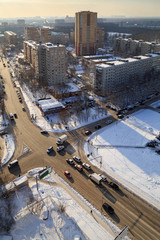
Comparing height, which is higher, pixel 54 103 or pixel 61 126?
pixel 54 103

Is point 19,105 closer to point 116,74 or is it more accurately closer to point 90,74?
point 116,74

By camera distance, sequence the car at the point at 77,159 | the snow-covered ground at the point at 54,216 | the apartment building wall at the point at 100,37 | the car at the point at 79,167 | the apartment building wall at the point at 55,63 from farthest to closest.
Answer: the apartment building wall at the point at 100,37 < the apartment building wall at the point at 55,63 < the car at the point at 77,159 < the car at the point at 79,167 < the snow-covered ground at the point at 54,216

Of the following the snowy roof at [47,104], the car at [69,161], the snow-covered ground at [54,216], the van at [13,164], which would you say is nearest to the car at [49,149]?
the car at [69,161]

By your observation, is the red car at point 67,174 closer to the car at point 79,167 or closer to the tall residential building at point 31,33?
the car at point 79,167

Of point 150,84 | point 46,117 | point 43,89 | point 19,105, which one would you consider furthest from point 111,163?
point 150,84

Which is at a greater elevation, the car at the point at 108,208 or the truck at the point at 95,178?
the truck at the point at 95,178

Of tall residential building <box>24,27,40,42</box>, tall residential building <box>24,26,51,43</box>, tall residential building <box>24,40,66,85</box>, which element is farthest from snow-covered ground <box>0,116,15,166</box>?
tall residential building <box>24,27,40,42</box>
